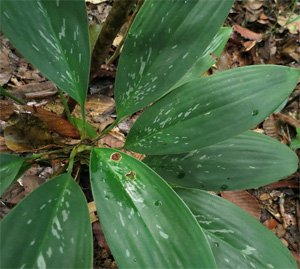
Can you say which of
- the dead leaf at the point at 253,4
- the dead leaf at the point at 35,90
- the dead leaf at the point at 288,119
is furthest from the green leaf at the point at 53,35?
the dead leaf at the point at 253,4

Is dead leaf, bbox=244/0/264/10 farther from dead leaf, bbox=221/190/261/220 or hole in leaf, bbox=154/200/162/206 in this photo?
hole in leaf, bbox=154/200/162/206

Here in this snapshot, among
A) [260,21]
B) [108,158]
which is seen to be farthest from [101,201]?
[260,21]

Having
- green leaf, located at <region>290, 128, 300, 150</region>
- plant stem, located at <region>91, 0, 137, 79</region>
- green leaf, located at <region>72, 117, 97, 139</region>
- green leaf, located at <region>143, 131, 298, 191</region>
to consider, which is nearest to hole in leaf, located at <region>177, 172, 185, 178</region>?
green leaf, located at <region>143, 131, 298, 191</region>

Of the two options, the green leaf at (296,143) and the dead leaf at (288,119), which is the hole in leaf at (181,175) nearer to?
the green leaf at (296,143)

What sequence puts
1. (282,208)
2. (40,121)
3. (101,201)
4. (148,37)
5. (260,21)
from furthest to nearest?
(260,21), (282,208), (40,121), (148,37), (101,201)

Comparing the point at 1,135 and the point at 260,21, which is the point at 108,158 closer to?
the point at 1,135
